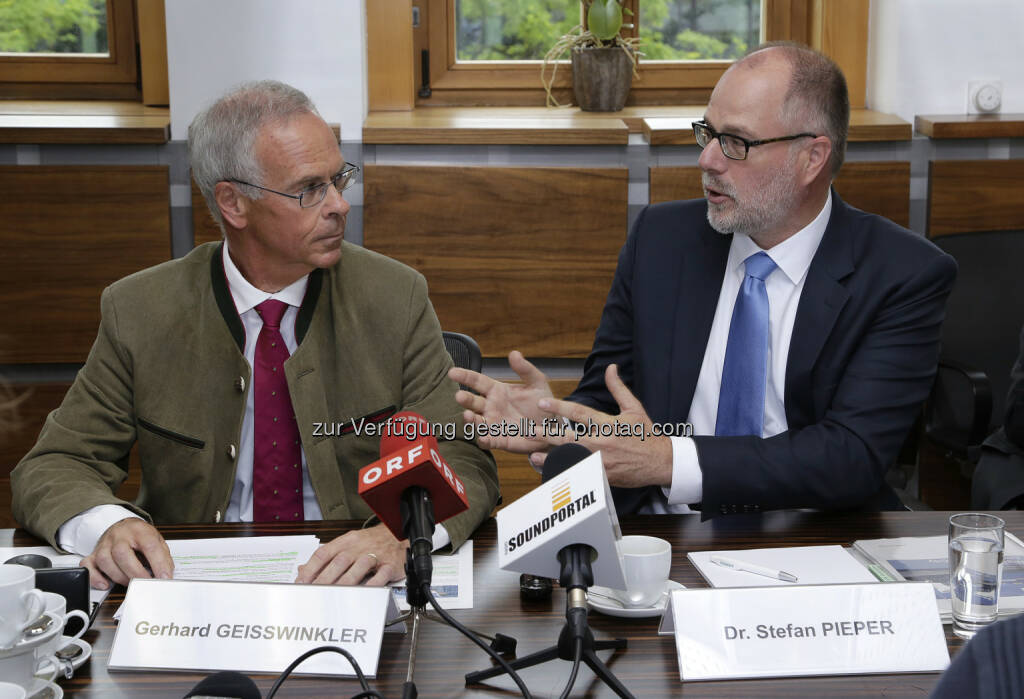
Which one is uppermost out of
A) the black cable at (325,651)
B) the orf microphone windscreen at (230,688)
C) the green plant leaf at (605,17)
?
the green plant leaf at (605,17)

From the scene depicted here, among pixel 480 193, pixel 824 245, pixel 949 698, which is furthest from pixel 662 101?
pixel 949 698

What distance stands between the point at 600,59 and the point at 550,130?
18.6 inches

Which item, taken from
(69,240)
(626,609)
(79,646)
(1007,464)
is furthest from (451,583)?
(69,240)

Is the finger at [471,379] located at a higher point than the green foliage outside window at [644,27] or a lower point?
lower

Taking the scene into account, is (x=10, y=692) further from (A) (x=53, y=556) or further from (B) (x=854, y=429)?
(B) (x=854, y=429)

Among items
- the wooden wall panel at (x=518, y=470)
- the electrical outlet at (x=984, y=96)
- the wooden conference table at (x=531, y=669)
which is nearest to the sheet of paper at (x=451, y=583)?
the wooden conference table at (x=531, y=669)

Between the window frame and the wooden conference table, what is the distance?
7.28 ft

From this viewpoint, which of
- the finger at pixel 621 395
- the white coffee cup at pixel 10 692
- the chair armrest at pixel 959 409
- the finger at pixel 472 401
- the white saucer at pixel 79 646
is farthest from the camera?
the chair armrest at pixel 959 409

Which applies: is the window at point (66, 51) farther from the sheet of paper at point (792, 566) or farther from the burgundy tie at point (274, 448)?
the sheet of paper at point (792, 566)

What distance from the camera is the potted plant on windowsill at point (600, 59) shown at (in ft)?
11.0

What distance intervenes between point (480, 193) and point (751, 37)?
114 centimetres

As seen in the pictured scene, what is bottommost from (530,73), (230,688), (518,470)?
(518,470)

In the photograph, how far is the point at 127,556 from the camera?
1.51m

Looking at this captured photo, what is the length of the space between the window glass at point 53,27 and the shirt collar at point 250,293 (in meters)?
1.87
